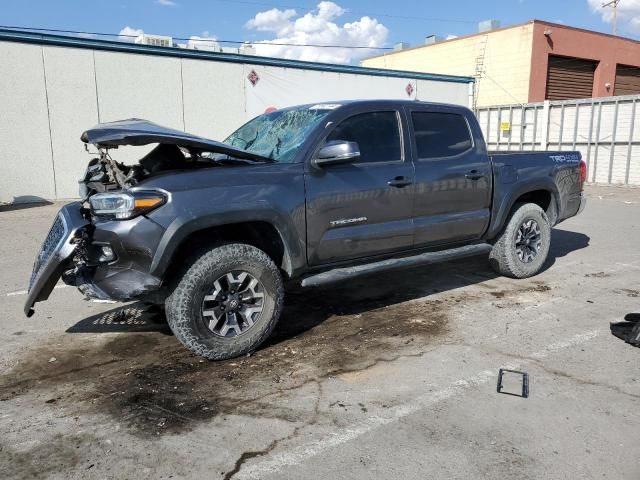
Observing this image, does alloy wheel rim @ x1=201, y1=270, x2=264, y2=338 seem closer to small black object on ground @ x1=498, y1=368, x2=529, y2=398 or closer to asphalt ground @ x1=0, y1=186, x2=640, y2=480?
asphalt ground @ x1=0, y1=186, x2=640, y2=480

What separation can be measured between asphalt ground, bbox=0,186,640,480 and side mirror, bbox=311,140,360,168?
1.48 m

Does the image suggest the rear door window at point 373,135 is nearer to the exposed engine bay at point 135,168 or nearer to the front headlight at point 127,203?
the exposed engine bay at point 135,168

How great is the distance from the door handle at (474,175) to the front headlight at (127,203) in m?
3.06

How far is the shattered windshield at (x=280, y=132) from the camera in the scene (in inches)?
177

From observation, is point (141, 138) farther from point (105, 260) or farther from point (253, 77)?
point (253, 77)

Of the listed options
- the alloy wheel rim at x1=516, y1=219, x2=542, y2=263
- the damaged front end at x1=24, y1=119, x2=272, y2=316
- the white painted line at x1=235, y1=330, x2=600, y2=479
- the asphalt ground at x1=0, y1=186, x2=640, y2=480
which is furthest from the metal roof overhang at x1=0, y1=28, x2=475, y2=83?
the white painted line at x1=235, y1=330, x2=600, y2=479

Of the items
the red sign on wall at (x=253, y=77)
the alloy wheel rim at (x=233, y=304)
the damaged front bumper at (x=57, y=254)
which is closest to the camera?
the damaged front bumper at (x=57, y=254)

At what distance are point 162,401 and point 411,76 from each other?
63.2 ft

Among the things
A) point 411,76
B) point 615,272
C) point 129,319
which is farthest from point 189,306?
point 411,76

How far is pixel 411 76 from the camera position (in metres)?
20.6

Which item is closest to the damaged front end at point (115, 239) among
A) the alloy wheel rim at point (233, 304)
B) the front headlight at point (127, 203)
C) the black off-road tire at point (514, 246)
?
the front headlight at point (127, 203)

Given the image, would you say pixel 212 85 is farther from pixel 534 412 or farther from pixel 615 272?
pixel 534 412

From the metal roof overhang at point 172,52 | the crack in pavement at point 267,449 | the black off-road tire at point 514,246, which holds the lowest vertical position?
the crack in pavement at point 267,449

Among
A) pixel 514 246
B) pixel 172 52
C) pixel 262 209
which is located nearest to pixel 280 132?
pixel 262 209
